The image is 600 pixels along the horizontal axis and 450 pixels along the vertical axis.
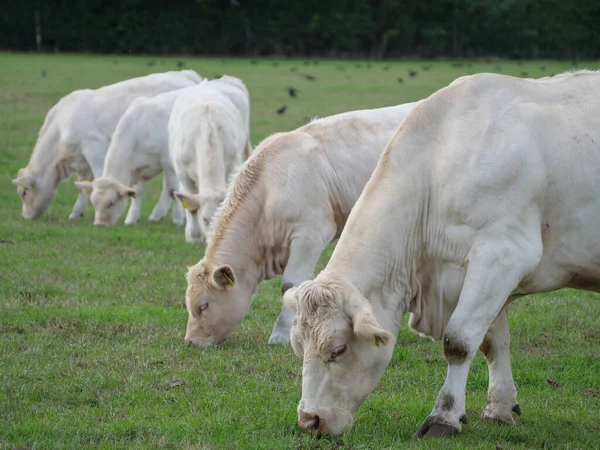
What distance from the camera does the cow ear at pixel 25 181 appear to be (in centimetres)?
1633

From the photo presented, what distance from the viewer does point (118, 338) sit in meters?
8.51

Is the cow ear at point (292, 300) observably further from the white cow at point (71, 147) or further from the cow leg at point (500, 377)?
the white cow at point (71, 147)

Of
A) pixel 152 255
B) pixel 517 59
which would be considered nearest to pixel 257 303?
pixel 152 255

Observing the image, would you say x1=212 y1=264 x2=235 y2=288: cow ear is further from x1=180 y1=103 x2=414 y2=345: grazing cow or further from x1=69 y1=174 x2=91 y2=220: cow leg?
x1=69 y1=174 x2=91 y2=220: cow leg

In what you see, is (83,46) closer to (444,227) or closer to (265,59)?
(265,59)

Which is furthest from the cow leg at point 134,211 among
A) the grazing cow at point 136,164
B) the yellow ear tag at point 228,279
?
the yellow ear tag at point 228,279

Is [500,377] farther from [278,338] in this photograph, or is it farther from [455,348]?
[278,338]

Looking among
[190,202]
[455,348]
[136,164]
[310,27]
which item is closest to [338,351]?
[455,348]

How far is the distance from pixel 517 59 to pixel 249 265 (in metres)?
62.5

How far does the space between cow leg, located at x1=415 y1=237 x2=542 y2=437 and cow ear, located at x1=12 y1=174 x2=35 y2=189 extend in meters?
11.8

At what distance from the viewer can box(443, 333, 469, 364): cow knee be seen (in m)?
5.78

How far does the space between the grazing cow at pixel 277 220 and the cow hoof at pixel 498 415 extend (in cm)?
264

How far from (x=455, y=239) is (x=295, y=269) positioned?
10.2ft

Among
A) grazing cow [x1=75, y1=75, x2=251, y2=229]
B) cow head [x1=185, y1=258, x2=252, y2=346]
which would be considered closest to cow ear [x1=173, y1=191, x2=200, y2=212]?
grazing cow [x1=75, y1=75, x2=251, y2=229]
